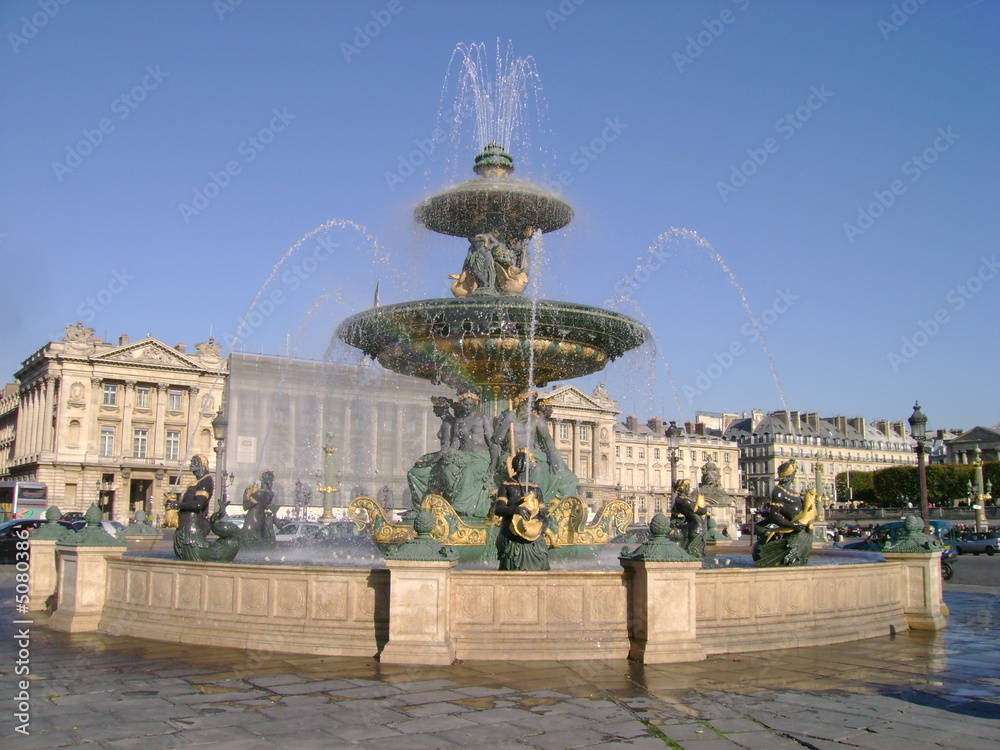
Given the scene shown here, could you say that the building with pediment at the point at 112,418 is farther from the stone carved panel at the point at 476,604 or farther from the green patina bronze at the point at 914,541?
the stone carved panel at the point at 476,604

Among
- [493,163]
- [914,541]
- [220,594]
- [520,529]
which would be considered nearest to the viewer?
[220,594]

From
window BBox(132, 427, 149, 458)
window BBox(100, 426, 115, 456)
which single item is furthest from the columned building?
window BBox(100, 426, 115, 456)

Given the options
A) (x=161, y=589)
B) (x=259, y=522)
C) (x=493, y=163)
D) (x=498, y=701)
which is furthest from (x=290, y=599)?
(x=493, y=163)

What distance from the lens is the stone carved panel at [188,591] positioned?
887 cm

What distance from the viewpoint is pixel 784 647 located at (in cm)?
871

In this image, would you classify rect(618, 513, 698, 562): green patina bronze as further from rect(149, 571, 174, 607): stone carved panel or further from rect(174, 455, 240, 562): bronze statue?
rect(174, 455, 240, 562): bronze statue

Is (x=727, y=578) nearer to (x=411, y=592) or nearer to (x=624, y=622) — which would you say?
(x=624, y=622)

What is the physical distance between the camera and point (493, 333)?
41.4ft

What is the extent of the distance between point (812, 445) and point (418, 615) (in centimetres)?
11918

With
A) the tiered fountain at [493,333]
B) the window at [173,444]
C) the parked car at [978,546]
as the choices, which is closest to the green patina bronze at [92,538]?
the tiered fountain at [493,333]

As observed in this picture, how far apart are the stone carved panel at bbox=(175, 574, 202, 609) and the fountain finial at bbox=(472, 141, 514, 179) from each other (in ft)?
27.5

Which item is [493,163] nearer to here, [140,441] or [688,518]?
[688,518]

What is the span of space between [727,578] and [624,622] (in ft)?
3.52

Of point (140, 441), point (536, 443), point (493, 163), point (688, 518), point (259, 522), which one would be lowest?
point (259, 522)
